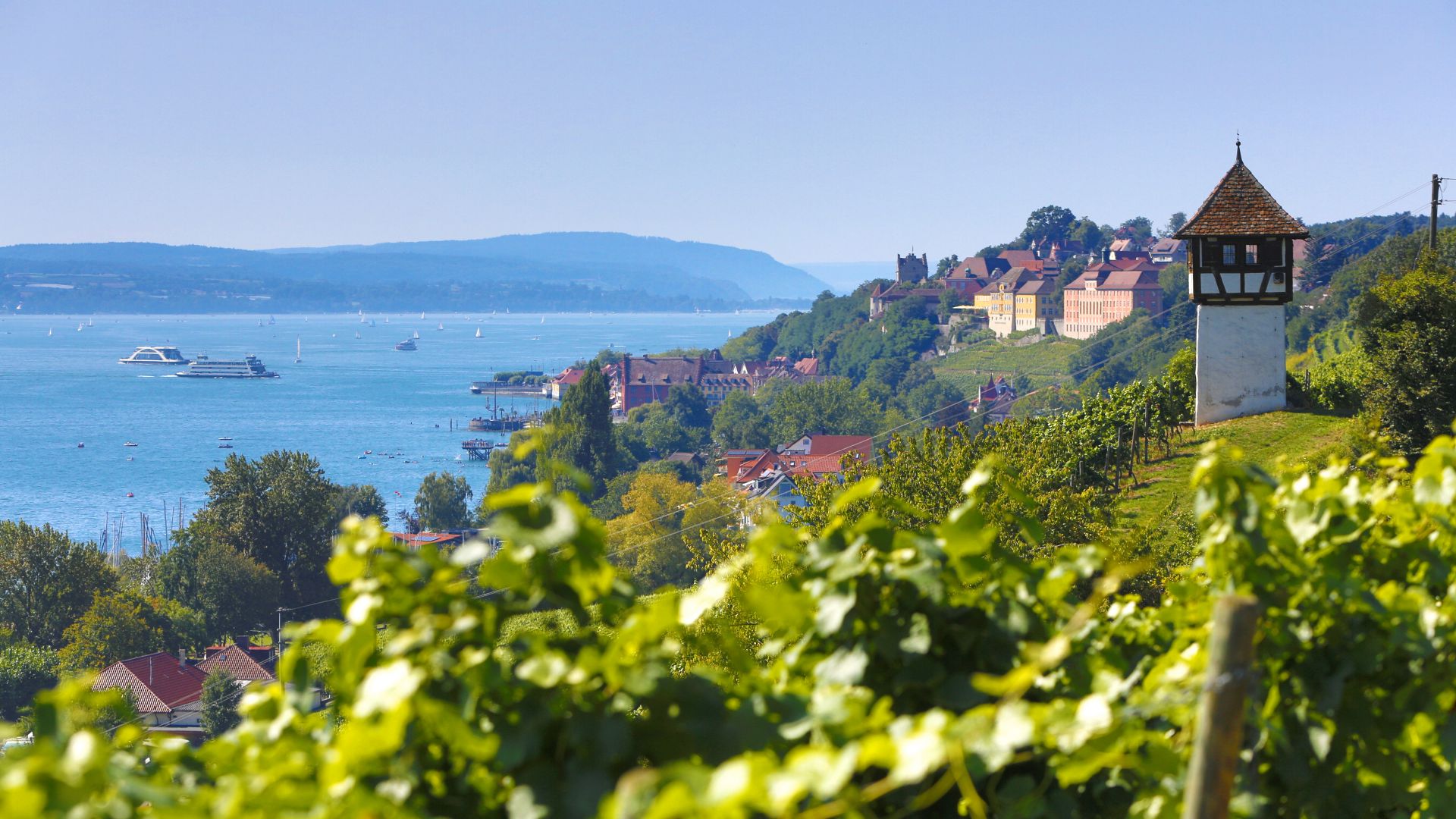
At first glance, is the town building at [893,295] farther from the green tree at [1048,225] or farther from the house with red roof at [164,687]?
the house with red roof at [164,687]

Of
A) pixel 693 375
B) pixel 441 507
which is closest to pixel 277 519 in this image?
pixel 441 507

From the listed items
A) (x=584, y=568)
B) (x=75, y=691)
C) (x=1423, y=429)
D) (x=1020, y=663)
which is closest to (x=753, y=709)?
A: (x=584, y=568)

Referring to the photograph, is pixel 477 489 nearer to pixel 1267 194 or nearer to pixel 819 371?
pixel 819 371

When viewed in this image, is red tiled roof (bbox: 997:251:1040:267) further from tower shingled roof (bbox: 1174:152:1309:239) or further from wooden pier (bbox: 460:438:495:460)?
tower shingled roof (bbox: 1174:152:1309:239)

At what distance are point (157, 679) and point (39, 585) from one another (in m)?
8.38

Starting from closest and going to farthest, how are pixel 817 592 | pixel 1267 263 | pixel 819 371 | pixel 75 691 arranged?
pixel 75 691 < pixel 817 592 < pixel 1267 263 < pixel 819 371

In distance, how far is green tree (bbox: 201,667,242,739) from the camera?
4125 centimetres

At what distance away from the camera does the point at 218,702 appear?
42.2 m

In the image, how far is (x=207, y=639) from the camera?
53812mm

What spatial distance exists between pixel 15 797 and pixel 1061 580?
1.65 m

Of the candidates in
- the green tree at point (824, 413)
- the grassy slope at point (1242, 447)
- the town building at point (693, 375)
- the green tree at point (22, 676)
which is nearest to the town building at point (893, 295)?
the town building at point (693, 375)

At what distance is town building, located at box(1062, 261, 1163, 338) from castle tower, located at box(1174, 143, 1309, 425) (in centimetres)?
10233

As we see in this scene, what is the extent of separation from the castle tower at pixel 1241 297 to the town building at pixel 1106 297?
336ft

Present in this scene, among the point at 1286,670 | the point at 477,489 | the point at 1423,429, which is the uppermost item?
the point at 1286,670
